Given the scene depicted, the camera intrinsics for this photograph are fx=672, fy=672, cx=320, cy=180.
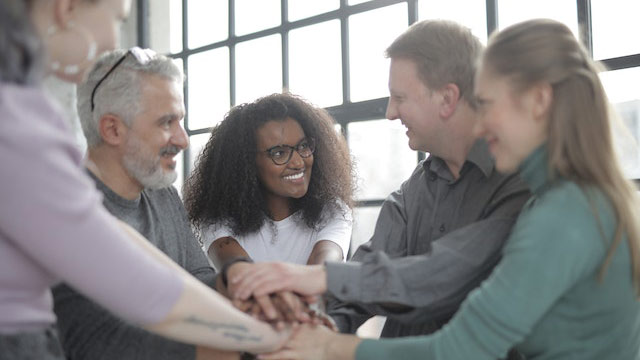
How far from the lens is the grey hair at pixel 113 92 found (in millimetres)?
1960

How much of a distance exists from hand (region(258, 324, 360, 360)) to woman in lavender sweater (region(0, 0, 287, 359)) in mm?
372

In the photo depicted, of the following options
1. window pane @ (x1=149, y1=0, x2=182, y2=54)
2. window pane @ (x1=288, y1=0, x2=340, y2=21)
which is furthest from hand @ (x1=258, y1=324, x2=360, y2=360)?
window pane @ (x1=149, y1=0, x2=182, y2=54)

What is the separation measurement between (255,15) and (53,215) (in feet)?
10.1

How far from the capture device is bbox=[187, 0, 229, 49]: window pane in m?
4.07

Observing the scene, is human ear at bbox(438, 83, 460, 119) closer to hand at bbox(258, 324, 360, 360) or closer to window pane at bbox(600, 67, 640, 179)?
hand at bbox(258, 324, 360, 360)

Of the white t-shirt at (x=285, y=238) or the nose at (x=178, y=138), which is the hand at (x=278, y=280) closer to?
the nose at (x=178, y=138)

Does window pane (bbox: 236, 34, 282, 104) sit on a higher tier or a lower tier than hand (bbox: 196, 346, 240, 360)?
higher

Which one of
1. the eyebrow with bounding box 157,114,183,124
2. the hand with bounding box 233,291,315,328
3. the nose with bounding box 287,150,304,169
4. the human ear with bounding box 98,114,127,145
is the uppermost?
the eyebrow with bounding box 157,114,183,124

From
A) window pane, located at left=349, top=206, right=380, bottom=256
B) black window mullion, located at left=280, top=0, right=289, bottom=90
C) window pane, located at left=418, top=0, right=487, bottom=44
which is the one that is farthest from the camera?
black window mullion, located at left=280, top=0, right=289, bottom=90

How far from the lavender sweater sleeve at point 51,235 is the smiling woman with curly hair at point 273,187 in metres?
1.36

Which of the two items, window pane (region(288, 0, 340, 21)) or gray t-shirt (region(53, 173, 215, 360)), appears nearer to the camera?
gray t-shirt (region(53, 173, 215, 360))

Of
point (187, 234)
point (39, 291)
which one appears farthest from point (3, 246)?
point (187, 234)

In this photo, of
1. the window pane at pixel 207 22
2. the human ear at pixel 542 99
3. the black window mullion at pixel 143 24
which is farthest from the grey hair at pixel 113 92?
the black window mullion at pixel 143 24


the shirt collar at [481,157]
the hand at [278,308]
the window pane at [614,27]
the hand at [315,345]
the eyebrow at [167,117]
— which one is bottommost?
the hand at [315,345]
